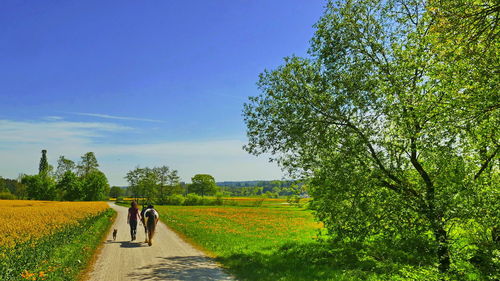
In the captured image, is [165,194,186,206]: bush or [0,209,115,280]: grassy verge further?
[165,194,186,206]: bush

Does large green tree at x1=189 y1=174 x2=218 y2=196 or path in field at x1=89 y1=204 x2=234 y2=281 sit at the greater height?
large green tree at x1=189 y1=174 x2=218 y2=196

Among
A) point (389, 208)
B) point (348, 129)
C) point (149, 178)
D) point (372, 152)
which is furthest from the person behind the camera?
point (149, 178)

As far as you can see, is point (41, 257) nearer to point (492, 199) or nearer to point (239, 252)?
point (239, 252)

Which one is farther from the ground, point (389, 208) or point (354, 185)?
point (354, 185)

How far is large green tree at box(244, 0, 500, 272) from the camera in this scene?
27.4ft

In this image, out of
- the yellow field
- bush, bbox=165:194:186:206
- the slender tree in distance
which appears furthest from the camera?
the slender tree in distance

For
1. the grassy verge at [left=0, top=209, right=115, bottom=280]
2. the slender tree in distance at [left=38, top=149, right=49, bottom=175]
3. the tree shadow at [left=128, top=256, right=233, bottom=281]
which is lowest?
the tree shadow at [left=128, top=256, right=233, bottom=281]

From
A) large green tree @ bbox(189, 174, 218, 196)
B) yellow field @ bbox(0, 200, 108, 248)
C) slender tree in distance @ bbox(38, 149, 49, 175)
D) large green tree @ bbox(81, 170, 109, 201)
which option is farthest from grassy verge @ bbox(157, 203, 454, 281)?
slender tree in distance @ bbox(38, 149, 49, 175)

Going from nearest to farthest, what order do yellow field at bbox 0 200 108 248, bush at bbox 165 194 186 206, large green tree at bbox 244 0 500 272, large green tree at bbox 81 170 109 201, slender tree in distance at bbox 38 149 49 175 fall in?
large green tree at bbox 244 0 500 272 < yellow field at bbox 0 200 108 248 < bush at bbox 165 194 186 206 < large green tree at bbox 81 170 109 201 < slender tree in distance at bbox 38 149 49 175

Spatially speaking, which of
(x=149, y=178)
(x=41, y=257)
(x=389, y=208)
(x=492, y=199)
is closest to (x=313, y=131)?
(x=389, y=208)

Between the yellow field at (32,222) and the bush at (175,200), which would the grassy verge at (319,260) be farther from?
the bush at (175,200)

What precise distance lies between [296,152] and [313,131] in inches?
59.2

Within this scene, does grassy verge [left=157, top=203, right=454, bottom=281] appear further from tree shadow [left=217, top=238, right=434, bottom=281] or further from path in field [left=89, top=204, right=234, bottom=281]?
path in field [left=89, top=204, right=234, bottom=281]

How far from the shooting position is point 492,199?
8.11 metres
